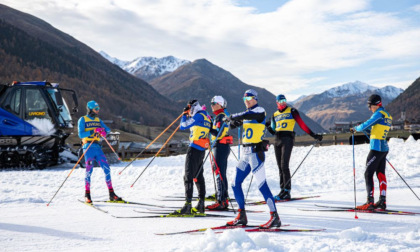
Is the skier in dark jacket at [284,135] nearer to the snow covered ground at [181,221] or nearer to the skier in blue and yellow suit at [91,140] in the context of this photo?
the snow covered ground at [181,221]

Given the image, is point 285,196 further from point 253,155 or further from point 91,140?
point 91,140

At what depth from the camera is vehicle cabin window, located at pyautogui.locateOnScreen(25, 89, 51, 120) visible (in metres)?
13.5

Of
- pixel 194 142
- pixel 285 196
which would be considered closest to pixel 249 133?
pixel 194 142

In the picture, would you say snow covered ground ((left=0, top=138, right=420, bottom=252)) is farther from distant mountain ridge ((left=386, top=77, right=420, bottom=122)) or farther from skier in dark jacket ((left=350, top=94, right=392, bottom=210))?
distant mountain ridge ((left=386, top=77, right=420, bottom=122))

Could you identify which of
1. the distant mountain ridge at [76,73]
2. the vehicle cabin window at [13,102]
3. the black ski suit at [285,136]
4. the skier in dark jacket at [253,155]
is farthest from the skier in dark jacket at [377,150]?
the distant mountain ridge at [76,73]

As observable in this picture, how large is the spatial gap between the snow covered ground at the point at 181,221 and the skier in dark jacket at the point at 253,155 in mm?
534

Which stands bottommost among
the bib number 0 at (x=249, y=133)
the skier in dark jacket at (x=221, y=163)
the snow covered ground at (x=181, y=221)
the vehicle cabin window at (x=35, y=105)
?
the snow covered ground at (x=181, y=221)

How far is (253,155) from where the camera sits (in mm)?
4891

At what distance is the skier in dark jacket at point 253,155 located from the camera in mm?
4840

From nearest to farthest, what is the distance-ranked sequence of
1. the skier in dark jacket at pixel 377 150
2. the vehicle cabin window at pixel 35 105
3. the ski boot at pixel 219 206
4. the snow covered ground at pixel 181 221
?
the snow covered ground at pixel 181 221 → the skier in dark jacket at pixel 377 150 → the ski boot at pixel 219 206 → the vehicle cabin window at pixel 35 105

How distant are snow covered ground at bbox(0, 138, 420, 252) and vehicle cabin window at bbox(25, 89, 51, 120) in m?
3.22

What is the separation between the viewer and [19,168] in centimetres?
1379

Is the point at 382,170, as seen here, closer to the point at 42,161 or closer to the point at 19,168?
the point at 42,161

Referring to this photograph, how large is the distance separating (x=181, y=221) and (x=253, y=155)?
5.62 ft
